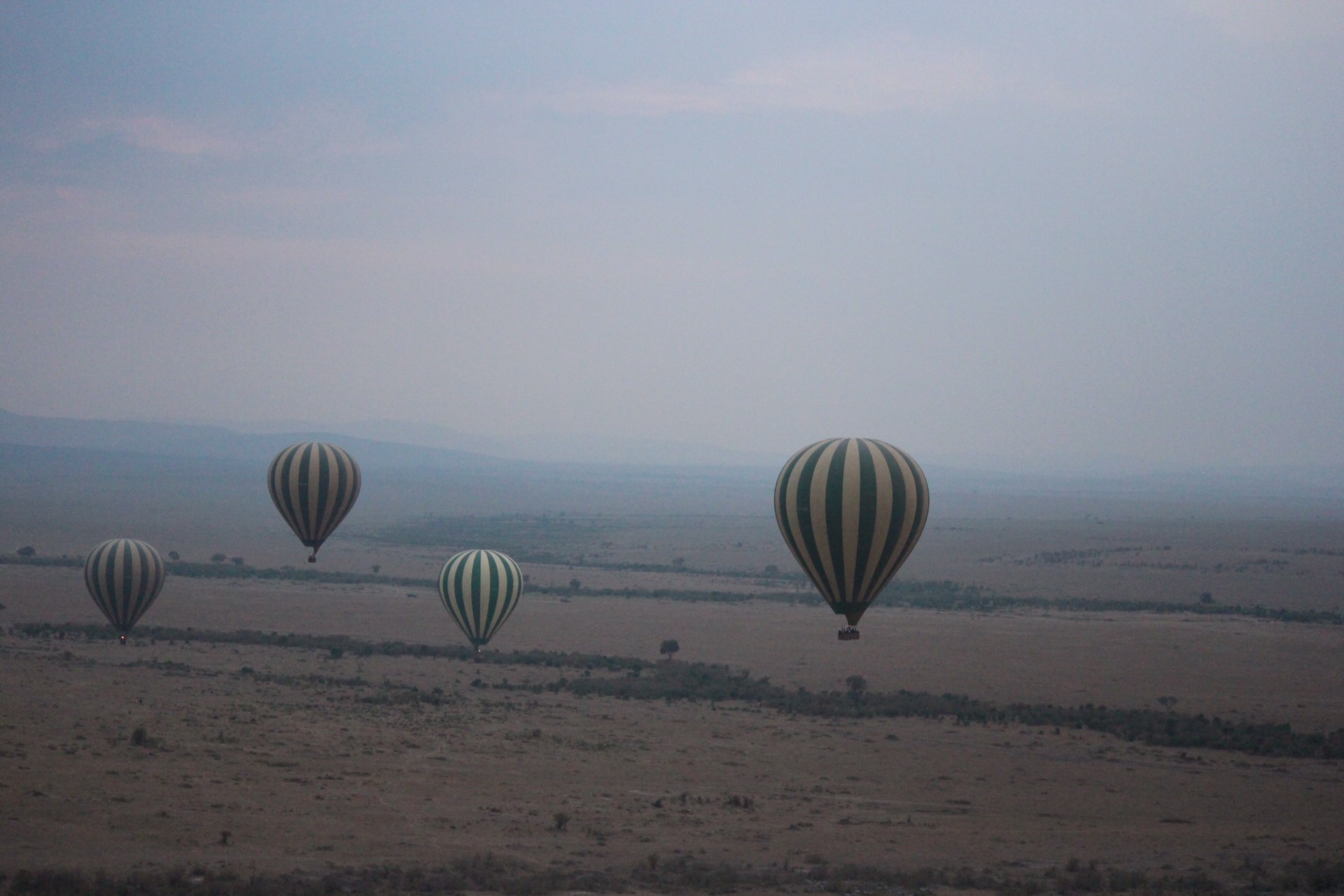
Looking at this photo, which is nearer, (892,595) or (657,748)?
(657,748)

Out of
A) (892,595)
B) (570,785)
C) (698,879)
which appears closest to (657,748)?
(570,785)

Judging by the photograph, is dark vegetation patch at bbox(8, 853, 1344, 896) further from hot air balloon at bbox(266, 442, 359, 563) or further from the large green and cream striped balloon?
hot air balloon at bbox(266, 442, 359, 563)

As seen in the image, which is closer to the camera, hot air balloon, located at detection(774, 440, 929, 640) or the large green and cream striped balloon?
hot air balloon, located at detection(774, 440, 929, 640)

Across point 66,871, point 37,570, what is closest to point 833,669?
point 66,871

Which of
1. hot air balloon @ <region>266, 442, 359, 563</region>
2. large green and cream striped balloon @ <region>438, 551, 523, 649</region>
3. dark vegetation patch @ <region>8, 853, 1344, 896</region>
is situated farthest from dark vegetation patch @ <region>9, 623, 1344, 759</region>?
dark vegetation patch @ <region>8, 853, 1344, 896</region>

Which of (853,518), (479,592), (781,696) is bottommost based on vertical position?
(781,696)

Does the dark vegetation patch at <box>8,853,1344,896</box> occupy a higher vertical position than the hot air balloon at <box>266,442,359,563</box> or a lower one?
lower

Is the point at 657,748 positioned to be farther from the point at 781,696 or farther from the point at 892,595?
the point at 892,595

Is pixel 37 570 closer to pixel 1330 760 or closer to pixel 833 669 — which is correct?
pixel 833 669
